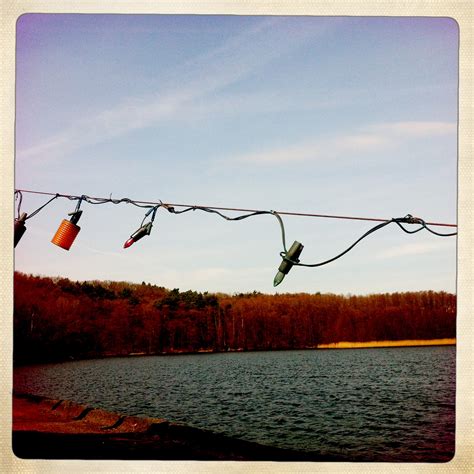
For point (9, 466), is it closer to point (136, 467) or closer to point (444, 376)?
point (136, 467)

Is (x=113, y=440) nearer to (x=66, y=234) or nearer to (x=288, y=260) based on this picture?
(x=66, y=234)

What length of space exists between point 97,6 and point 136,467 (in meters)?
2.30

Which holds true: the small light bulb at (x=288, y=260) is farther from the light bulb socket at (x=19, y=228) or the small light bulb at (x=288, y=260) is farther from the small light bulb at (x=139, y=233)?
the light bulb socket at (x=19, y=228)

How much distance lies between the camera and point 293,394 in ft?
44.3

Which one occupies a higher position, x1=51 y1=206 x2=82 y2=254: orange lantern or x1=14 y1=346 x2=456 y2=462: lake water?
x1=51 y1=206 x2=82 y2=254: orange lantern

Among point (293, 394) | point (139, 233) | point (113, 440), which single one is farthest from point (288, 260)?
point (293, 394)

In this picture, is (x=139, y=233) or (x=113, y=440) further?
(x=113, y=440)

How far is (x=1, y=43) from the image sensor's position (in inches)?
123

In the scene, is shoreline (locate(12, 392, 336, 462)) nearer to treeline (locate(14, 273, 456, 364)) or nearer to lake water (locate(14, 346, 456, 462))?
lake water (locate(14, 346, 456, 462))

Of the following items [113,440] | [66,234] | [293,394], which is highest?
[66,234]

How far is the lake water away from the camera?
9.39 m

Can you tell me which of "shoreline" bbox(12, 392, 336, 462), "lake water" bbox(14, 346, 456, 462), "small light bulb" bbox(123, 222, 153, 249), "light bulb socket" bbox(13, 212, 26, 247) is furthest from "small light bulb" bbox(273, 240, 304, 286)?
"lake water" bbox(14, 346, 456, 462)

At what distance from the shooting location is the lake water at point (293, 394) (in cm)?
939

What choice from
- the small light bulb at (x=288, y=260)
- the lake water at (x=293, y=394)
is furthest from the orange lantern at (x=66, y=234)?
the lake water at (x=293, y=394)
